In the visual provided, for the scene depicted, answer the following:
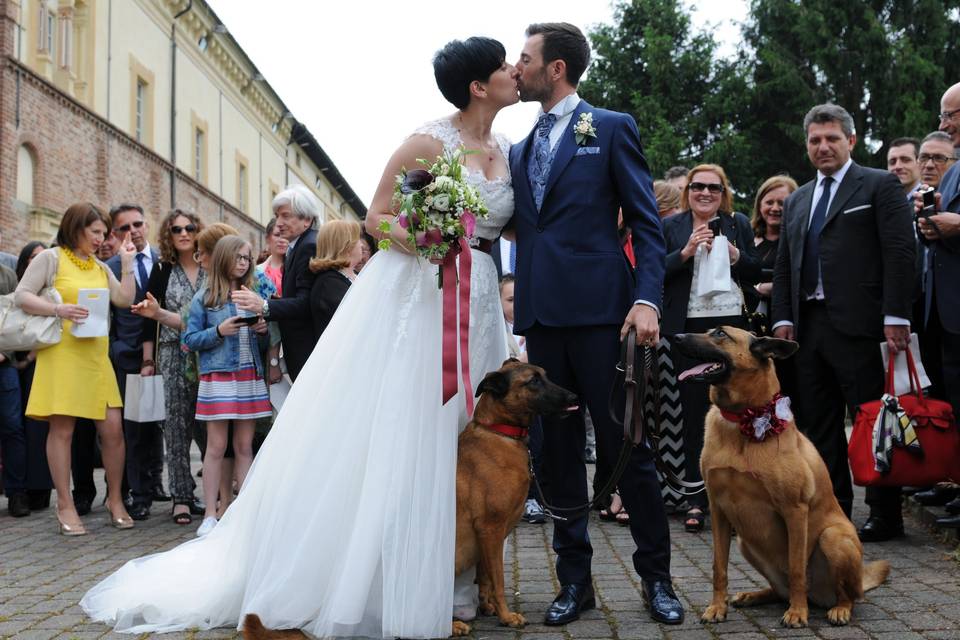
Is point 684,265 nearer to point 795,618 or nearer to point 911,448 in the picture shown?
point 911,448

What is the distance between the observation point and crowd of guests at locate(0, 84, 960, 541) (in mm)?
6180

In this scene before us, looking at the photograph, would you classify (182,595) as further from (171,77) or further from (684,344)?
(171,77)

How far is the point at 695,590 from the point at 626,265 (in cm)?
187

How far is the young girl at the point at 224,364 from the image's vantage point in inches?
289

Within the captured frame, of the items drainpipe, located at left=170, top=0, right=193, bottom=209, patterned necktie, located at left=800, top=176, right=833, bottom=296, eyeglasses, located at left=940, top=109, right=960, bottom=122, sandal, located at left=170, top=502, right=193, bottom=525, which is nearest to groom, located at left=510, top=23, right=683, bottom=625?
patterned necktie, located at left=800, top=176, right=833, bottom=296

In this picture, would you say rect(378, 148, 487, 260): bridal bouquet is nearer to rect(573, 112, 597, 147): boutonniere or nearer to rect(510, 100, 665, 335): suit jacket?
rect(510, 100, 665, 335): suit jacket

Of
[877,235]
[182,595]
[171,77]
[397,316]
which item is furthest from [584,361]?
[171,77]

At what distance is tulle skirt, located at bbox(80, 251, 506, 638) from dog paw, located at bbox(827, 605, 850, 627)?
5.79ft

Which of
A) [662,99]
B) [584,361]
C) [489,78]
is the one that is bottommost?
[584,361]

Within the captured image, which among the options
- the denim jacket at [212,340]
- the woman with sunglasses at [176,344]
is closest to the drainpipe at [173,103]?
the woman with sunglasses at [176,344]

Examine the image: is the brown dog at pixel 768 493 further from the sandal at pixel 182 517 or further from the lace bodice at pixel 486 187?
the sandal at pixel 182 517

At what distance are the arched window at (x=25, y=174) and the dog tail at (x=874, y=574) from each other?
61.1 ft

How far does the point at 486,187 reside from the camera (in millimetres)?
4711

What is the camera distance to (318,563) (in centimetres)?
427
